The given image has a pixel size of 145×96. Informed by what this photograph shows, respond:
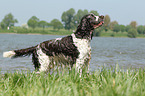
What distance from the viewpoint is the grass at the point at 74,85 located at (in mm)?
3547

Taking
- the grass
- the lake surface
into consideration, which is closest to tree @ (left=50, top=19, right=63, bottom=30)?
the lake surface

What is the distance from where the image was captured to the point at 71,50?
4.97 m

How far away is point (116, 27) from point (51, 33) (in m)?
33.6

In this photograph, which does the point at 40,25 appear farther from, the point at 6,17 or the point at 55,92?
the point at 55,92

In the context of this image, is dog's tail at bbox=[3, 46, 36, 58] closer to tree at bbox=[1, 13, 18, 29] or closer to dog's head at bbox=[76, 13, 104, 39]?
dog's head at bbox=[76, 13, 104, 39]

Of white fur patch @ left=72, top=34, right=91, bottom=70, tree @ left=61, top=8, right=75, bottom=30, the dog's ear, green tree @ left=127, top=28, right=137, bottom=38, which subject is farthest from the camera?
tree @ left=61, top=8, right=75, bottom=30

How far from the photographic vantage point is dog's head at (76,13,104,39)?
16.2 feet

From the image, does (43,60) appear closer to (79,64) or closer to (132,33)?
(79,64)

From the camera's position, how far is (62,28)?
10456cm

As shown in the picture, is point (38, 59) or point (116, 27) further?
point (116, 27)

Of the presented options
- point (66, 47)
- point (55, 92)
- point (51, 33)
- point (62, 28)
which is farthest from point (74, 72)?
point (62, 28)

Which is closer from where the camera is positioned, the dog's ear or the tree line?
the dog's ear

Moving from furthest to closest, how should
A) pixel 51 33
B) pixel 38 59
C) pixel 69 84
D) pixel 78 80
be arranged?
pixel 51 33
pixel 38 59
pixel 78 80
pixel 69 84

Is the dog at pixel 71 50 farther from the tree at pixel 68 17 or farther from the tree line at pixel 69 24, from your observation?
the tree at pixel 68 17
